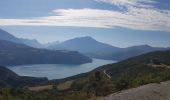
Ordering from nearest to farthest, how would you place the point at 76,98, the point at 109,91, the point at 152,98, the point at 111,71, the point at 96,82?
the point at 152,98, the point at 76,98, the point at 109,91, the point at 96,82, the point at 111,71

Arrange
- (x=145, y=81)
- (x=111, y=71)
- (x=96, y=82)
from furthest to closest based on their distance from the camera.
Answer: (x=111, y=71) < (x=96, y=82) < (x=145, y=81)

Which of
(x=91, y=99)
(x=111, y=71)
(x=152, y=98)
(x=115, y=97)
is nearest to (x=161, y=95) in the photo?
(x=152, y=98)

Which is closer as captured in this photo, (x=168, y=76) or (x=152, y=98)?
(x=152, y=98)

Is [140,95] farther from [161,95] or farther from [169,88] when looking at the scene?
[169,88]

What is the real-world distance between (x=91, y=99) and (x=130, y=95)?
189 cm

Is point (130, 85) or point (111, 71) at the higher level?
point (130, 85)

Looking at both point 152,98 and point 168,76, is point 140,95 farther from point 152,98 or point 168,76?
point 168,76

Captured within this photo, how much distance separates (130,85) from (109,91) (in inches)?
62.6

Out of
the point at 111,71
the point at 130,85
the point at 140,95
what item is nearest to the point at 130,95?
Answer: the point at 140,95

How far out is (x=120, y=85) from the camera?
66.1 ft

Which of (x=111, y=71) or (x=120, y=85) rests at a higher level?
(x=120, y=85)

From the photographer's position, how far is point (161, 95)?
52.6 ft

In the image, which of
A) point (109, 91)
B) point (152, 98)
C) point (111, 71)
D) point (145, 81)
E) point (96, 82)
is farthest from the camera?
point (111, 71)

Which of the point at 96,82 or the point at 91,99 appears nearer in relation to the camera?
the point at 91,99
